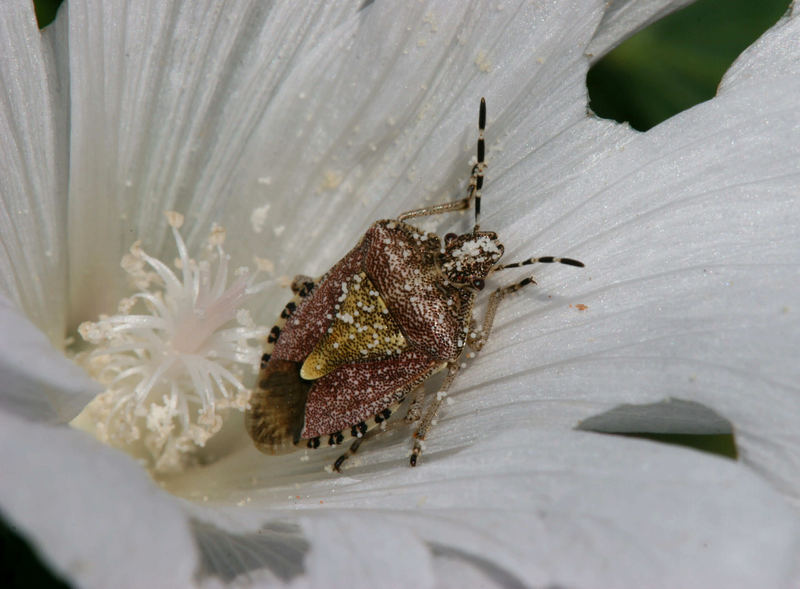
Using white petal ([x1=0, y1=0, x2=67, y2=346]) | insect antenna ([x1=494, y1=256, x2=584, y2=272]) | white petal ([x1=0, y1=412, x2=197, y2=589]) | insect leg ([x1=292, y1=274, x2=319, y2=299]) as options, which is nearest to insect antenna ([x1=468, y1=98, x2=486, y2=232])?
insect antenna ([x1=494, y1=256, x2=584, y2=272])

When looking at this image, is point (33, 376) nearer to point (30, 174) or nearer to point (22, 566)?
point (22, 566)

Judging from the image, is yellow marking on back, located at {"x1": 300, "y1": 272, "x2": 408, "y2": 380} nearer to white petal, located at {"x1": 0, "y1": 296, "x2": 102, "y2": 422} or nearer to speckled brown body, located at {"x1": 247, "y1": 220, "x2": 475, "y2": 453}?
speckled brown body, located at {"x1": 247, "y1": 220, "x2": 475, "y2": 453}

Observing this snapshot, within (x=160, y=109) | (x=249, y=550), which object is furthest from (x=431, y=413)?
(x=160, y=109)

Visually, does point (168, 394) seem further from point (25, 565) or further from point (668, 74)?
point (668, 74)

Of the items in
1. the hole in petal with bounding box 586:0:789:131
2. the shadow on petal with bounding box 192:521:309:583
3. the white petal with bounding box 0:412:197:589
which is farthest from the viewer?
the hole in petal with bounding box 586:0:789:131

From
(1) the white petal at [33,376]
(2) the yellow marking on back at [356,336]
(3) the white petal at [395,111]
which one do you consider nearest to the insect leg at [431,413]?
(2) the yellow marking on back at [356,336]

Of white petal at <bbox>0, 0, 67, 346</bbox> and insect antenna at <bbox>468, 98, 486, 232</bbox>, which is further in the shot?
insect antenna at <bbox>468, 98, 486, 232</bbox>

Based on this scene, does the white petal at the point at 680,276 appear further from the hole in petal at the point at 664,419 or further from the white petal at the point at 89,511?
the white petal at the point at 89,511
